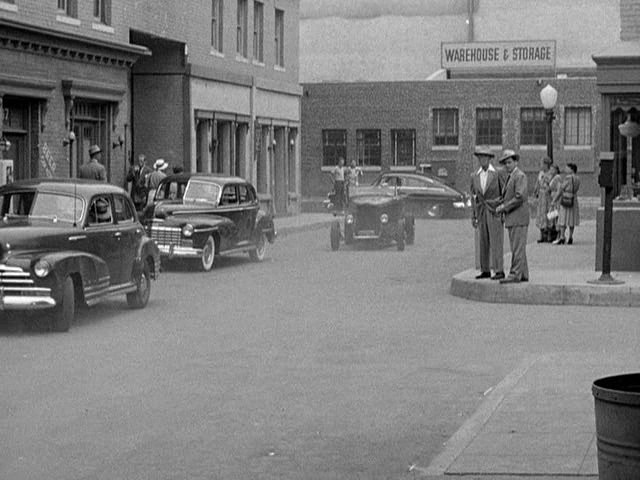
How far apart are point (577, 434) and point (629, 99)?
49.6 feet

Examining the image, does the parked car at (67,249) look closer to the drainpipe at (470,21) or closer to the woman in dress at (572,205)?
the woman in dress at (572,205)

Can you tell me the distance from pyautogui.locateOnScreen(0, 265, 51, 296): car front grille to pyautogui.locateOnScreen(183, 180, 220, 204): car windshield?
10.2 metres

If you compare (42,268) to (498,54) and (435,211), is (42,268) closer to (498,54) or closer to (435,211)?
(435,211)

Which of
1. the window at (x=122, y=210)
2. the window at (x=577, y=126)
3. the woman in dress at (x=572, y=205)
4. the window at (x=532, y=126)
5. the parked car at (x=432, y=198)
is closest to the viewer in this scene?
the window at (x=122, y=210)

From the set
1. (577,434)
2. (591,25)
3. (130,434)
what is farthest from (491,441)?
(591,25)

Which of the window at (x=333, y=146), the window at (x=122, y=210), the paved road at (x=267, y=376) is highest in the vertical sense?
the window at (x=333, y=146)

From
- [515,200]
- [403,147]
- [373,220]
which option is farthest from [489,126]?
[515,200]

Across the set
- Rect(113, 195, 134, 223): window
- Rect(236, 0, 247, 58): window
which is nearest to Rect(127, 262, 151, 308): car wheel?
Rect(113, 195, 134, 223): window

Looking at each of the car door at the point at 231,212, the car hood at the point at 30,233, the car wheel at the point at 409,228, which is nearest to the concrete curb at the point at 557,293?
the car hood at the point at 30,233

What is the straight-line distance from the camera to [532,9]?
6838cm

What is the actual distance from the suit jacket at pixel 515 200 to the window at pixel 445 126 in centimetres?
4358

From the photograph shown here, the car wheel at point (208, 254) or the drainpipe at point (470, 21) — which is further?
the drainpipe at point (470, 21)

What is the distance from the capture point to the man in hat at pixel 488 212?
1958 cm

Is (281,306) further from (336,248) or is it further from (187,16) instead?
(187,16)
